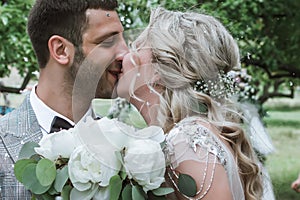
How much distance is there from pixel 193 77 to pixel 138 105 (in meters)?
0.23

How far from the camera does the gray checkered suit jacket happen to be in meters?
2.16

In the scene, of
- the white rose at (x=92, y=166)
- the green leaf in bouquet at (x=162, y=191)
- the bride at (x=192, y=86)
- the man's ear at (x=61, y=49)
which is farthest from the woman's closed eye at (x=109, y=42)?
the green leaf in bouquet at (x=162, y=191)

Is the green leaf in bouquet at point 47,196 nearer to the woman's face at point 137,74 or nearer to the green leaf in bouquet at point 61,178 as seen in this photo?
the green leaf in bouquet at point 61,178

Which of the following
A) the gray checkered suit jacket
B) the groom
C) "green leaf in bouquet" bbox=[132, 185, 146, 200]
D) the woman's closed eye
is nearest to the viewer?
"green leaf in bouquet" bbox=[132, 185, 146, 200]

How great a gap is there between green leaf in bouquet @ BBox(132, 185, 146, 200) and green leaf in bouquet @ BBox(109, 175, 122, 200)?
0.14 feet

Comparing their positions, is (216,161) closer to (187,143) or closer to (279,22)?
(187,143)

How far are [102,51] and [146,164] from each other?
797 mm

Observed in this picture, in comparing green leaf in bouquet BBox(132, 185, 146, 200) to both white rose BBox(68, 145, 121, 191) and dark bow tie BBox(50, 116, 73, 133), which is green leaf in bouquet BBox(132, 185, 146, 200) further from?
dark bow tie BBox(50, 116, 73, 133)

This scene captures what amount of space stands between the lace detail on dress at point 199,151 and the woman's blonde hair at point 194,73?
0.32 ft

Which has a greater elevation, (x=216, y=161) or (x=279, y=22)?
(x=216, y=161)

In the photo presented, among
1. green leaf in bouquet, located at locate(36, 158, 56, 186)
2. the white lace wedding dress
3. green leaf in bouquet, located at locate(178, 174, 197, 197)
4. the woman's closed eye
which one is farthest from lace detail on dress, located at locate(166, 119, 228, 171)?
the woman's closed eye

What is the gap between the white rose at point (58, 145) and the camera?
2.03 m

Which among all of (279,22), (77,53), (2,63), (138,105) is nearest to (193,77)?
(138,105)

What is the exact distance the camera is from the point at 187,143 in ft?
6.82
